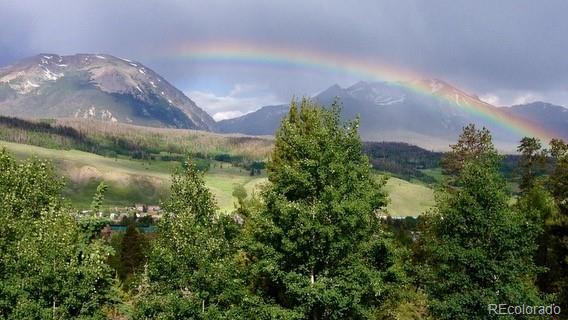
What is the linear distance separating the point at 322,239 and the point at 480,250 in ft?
36.4

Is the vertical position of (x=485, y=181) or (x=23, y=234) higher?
(x=485, y=181)

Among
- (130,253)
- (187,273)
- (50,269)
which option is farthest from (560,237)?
(130,253)

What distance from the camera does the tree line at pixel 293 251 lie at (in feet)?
104

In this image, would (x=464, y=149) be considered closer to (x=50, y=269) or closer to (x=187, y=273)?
(x=187, y=273)

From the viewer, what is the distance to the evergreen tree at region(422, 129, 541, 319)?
1375 inches

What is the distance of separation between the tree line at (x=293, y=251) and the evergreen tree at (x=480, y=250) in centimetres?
8

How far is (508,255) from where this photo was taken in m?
35.4

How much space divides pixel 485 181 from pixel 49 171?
33.6m

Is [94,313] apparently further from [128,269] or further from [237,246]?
[128,269]

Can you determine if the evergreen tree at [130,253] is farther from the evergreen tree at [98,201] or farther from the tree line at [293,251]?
the evergreen tree at [98,201]

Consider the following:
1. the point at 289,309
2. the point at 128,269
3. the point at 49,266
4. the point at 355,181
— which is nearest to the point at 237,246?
the point at 289,309

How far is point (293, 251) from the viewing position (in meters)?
33.3

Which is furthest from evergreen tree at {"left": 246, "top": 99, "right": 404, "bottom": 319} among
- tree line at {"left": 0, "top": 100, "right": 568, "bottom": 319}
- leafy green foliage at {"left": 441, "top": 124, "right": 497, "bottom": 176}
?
leafy green foliage at {"left": 441, "top": 124, "right": 497, "bottom": 176}

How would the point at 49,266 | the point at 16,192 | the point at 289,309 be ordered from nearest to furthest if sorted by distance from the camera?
the point at 49,266, the point at 289,309, the point at 16,192
